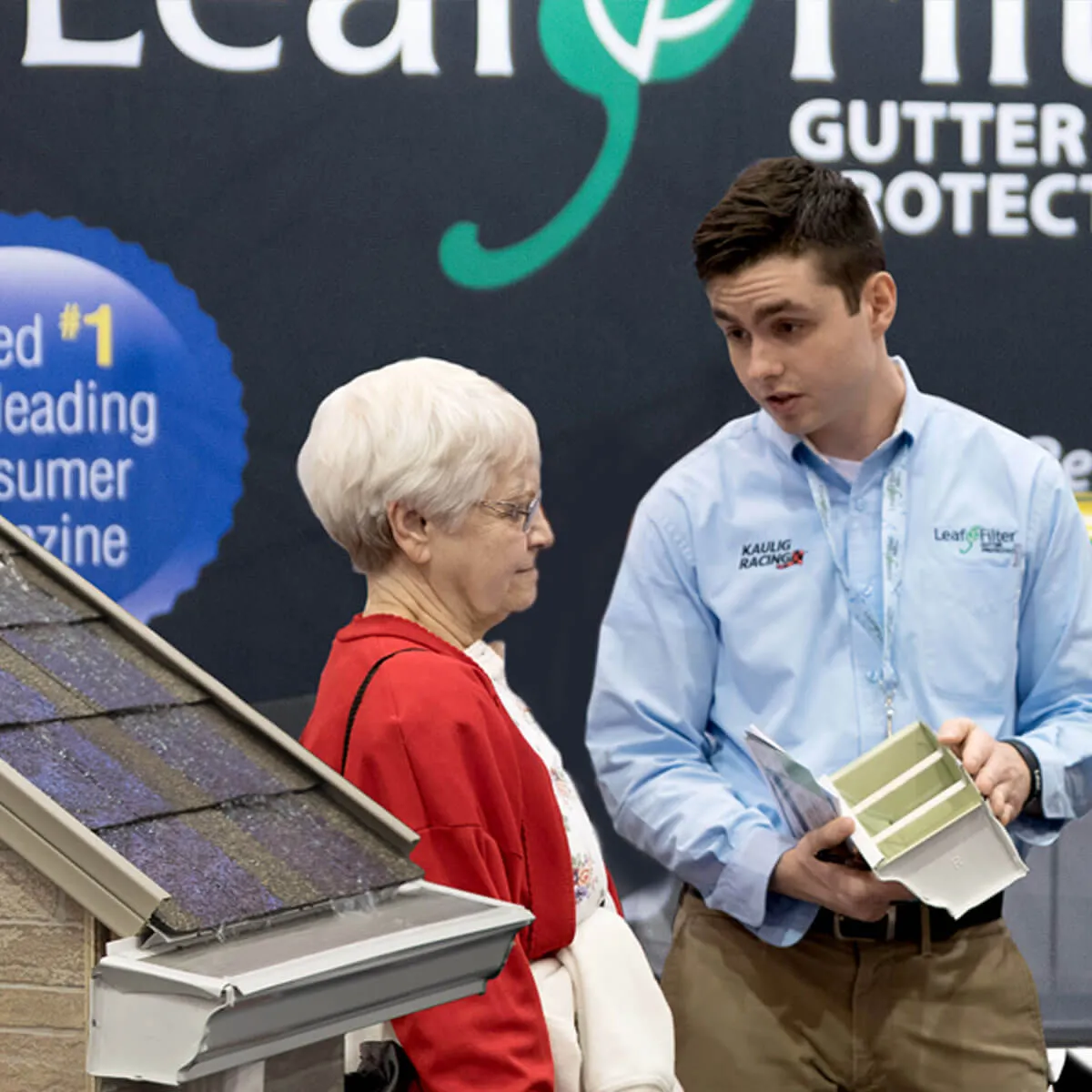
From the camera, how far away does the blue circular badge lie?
10.8 ft

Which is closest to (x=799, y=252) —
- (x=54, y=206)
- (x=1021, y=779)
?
(x=1021, y=779)

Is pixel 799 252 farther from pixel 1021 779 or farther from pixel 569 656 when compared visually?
pixel 569 656

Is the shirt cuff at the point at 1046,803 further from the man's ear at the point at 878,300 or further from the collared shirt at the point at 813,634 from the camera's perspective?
the man's ear at the point at 878,300

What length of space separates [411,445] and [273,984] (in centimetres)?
73

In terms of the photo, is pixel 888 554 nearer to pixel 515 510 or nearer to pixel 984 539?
pixel 984 539

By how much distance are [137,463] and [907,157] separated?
165 cm

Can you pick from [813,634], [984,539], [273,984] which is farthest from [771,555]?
[273,984]

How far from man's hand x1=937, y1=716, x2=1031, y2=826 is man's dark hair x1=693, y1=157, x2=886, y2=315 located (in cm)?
58

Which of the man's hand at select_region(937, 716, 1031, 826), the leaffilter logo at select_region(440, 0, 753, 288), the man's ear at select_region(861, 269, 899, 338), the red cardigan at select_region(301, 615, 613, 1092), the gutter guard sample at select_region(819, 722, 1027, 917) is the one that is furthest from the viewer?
the leaffilter logo at select_region(440, 0, 753, 288)

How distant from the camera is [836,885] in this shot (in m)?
2.03

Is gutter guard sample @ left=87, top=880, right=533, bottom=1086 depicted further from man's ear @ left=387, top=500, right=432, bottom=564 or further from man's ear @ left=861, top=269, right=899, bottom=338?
man's ear @ left=861, top=269, right=899, bottom=338

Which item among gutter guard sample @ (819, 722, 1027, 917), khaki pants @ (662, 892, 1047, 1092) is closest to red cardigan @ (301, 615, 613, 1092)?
gutter guard sample @ (819, 722, 1027, 917)

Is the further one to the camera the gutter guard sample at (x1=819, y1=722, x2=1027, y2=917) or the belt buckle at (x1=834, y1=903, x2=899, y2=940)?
the belt buckle at (x1=834, y1=903, x2=899, y2=940)

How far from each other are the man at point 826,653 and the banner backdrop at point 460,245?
105 centimetres
